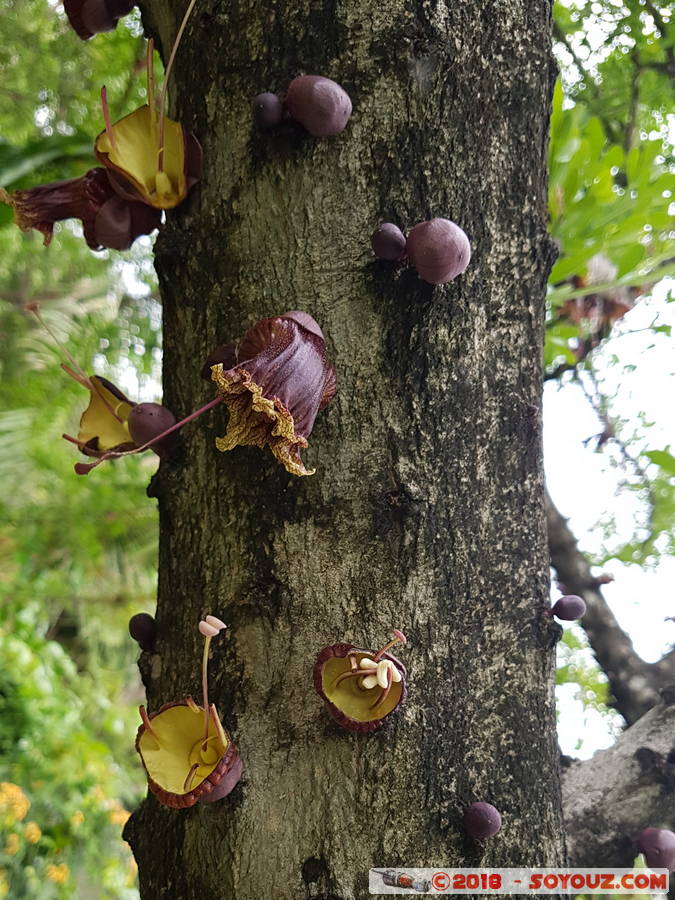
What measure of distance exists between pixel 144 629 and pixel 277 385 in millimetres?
201

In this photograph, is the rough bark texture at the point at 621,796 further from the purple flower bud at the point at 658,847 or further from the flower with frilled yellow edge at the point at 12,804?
the flower with frilled yellow edge at the point at 12,804

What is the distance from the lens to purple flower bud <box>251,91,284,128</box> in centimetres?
48

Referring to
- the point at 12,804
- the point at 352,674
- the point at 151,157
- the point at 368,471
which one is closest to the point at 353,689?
the point at 352,674

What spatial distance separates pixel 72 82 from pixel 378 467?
1.42m

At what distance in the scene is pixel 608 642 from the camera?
2.72ft

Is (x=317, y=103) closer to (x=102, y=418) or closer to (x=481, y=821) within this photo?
(x=102, y=418)

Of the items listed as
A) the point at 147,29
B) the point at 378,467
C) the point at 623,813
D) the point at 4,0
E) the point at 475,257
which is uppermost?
the point at 4,0

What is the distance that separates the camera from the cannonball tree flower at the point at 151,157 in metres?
0.51

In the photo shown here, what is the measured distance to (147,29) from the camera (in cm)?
64

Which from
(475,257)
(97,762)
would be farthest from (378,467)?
(97,762)

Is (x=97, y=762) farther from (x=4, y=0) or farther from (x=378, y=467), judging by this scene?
(x=378, y=467)

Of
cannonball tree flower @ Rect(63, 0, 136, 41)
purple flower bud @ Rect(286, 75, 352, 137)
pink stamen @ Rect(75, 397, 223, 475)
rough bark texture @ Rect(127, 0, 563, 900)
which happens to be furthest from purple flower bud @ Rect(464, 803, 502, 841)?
cannonball tree flower @ Rect(63, 0, 136, 41)

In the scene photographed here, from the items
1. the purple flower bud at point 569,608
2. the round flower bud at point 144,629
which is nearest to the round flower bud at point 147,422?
the round flower bud at point 144,629

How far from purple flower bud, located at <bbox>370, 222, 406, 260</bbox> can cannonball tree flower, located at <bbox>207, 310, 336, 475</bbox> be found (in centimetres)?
6
